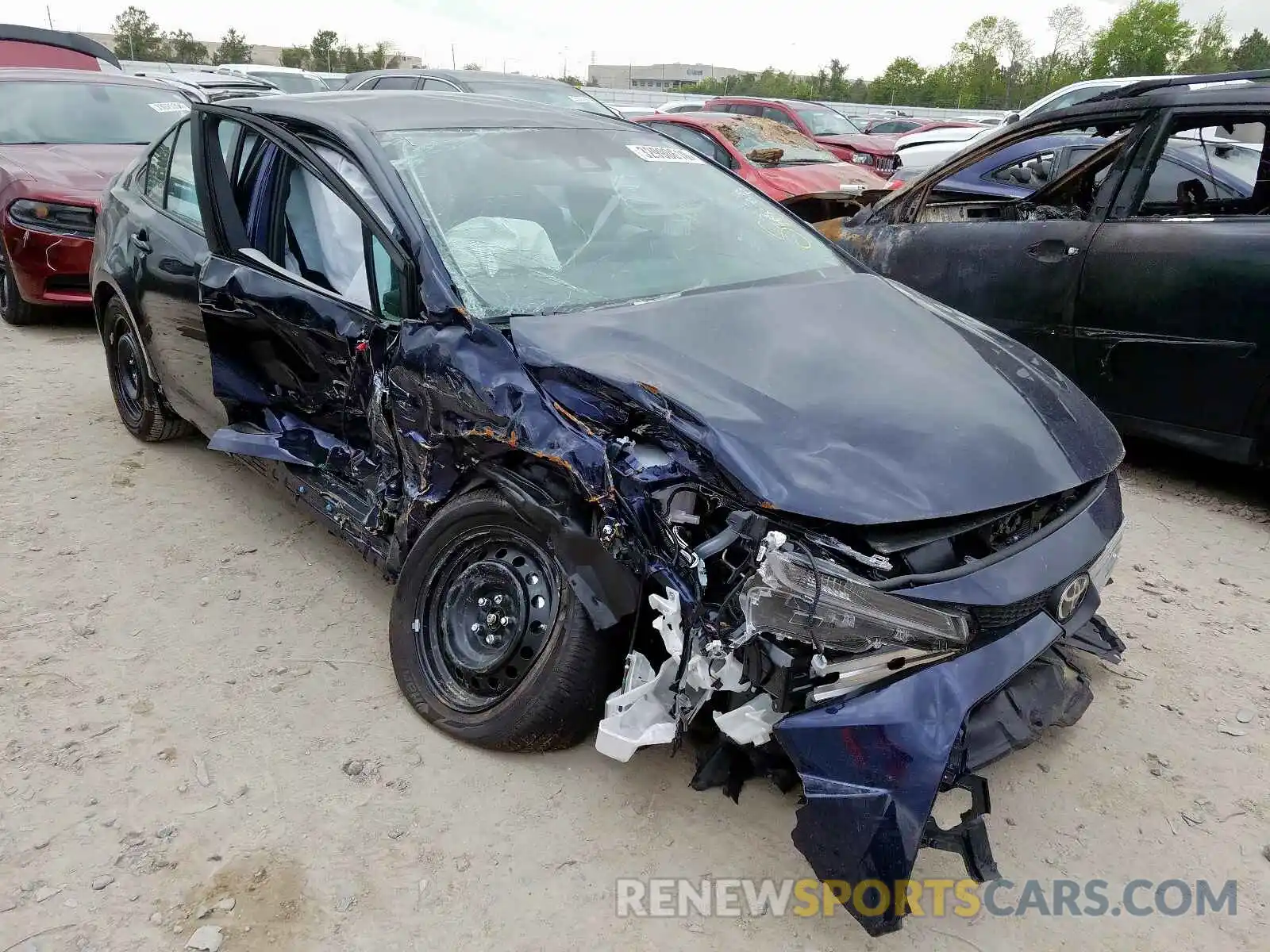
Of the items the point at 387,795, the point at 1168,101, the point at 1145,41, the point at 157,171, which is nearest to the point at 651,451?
the point at 387,795

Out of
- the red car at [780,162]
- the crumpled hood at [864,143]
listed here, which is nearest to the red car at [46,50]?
the red car at [780,162]

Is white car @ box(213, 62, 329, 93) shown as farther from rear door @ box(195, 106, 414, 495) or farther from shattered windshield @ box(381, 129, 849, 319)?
shattered windshield @ box(381, 129, 849, 319)

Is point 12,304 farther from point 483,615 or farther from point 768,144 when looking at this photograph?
point 768,144

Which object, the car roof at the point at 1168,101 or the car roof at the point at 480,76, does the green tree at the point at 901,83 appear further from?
the car roof at the point at 1168,101

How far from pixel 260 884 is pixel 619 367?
150 cm

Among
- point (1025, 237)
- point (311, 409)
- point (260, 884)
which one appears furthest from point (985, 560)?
point (1025, 237)

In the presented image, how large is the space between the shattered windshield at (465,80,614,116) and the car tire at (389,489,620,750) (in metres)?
6.91

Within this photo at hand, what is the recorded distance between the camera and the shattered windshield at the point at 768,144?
866 centimetres

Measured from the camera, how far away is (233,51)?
54.9m

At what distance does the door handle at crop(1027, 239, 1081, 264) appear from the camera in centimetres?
441

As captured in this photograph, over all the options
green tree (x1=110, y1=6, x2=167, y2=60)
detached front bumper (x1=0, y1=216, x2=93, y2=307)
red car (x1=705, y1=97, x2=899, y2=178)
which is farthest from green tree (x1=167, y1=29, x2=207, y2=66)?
detached front bumper (x1=0, y1=216, x2=93, y2=307)

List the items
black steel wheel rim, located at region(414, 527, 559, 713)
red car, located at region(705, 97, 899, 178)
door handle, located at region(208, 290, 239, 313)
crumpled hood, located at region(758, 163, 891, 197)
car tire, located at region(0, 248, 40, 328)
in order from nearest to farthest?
black steel wheel rim, located at region(414, 527, 559, 713) → door handle, located at region(208, 290, 239, 313) → car tire, located at region(0, 248, 40, 328) → crumpled hood, located at region(758, 163, 891, 197) → red car, located at region(705, 97, 899, 178)

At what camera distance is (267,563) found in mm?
3674

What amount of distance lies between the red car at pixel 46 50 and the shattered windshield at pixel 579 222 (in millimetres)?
9957
